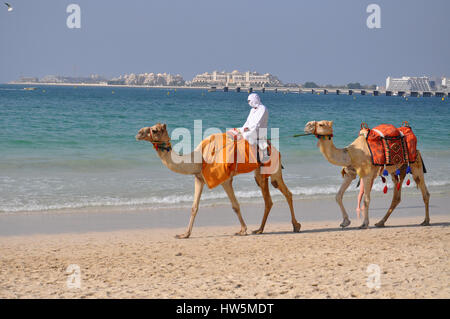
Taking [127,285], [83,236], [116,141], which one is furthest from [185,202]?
[116,141]

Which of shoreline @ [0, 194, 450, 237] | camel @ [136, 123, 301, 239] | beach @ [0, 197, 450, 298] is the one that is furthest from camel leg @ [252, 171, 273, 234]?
shoreline @ [0, 194, 450, 237]

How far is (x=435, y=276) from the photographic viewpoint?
21.9 feet

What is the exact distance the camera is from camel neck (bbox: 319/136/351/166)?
927 cm

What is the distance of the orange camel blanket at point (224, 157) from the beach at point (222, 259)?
3.11ft

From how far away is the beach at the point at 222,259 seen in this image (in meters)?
6.29

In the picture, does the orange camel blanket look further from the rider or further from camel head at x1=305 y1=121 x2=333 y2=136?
camel head at x1=305 y1=121 x2=333 y2=136

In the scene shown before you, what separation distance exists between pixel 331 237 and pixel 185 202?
4.07 metres

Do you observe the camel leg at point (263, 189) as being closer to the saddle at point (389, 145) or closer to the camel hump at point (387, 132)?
the saddle at point (389, 145)

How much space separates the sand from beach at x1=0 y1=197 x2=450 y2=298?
1cm

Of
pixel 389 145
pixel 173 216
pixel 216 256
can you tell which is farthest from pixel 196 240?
pixel 389 145
